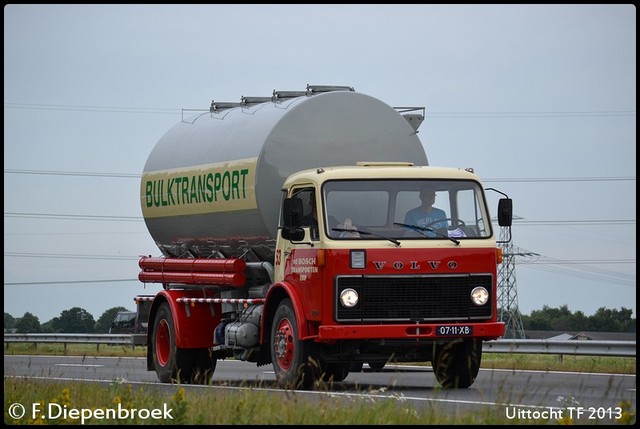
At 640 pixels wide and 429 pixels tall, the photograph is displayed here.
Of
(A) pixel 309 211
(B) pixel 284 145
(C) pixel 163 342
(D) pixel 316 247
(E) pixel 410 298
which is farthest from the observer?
(C) pixel 163 342

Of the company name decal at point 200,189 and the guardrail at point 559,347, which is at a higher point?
the company name decal at point 200,189

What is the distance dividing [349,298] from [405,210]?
4.75 feet

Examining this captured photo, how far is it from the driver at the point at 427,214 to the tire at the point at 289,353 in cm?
188

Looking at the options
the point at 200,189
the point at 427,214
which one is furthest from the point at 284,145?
the point at 427,214

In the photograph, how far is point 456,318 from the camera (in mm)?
17562

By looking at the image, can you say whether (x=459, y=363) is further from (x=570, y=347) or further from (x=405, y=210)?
(x=570, y=347)

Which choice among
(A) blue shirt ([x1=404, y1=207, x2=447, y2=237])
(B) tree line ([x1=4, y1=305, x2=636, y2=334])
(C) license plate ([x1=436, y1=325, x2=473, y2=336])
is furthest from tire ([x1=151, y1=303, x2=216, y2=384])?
(B) tree line ([x1=4, y1=305, x2=636, y2=334])

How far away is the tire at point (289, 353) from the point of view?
1762 centimetres

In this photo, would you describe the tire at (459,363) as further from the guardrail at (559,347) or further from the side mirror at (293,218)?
the side mirror at (293,218)

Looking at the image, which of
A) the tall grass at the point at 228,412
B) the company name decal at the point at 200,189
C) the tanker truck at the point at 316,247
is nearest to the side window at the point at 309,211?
the tanker truck at the point at 316,247

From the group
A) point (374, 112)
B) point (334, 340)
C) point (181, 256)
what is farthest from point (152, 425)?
point (181, 256)

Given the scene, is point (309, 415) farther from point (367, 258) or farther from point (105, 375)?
point (105, 375)

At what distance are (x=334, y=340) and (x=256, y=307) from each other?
2505 mm

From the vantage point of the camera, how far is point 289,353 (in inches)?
711
